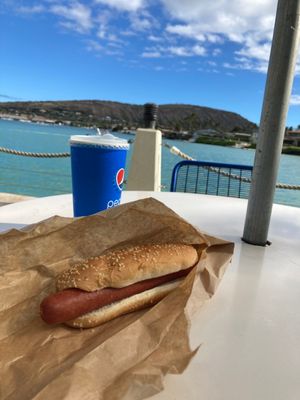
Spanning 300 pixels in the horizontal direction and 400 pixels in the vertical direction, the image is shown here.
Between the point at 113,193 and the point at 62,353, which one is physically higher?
the point at 113,193

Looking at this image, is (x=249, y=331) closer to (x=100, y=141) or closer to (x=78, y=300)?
(x=78, y=300)

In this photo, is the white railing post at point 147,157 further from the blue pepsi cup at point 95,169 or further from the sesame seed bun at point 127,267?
the sesame seed bun at point 127,267

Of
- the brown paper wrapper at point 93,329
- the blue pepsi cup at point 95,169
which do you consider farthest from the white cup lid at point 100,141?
the brown paper wrapper at point 93,329

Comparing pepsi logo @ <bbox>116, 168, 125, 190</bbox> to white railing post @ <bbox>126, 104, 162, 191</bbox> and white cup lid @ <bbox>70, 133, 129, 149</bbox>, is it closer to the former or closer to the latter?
white cup lid @ <bbox>70, 133, 129, 149</bbox>

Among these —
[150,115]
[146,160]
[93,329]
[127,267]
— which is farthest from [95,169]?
[150,115]

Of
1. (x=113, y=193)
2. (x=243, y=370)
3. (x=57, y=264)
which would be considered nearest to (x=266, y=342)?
(x=243, y=370)

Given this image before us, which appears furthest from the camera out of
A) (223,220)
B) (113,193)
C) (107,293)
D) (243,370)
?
(223,220)

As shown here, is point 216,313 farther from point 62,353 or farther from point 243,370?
point 62,353
